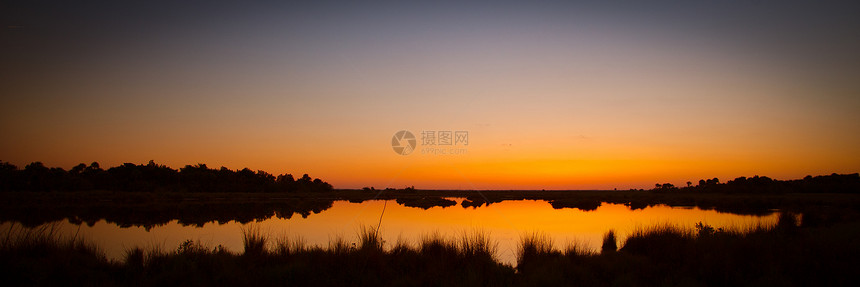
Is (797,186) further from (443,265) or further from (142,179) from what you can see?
(142,179)

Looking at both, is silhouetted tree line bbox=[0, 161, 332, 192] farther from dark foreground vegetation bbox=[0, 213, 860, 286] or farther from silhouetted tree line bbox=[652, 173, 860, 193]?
silhouetted tree line bbox=[652, 173, 860, 193]

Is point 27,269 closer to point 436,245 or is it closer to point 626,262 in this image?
point 436,245

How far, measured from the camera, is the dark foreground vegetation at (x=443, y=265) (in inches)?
287

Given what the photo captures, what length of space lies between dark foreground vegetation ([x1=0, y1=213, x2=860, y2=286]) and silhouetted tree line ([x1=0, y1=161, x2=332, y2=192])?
156 ft

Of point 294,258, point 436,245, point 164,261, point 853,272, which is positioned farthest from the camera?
point 436,245

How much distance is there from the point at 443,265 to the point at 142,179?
202ft

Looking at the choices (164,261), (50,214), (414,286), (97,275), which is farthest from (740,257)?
(50,214)

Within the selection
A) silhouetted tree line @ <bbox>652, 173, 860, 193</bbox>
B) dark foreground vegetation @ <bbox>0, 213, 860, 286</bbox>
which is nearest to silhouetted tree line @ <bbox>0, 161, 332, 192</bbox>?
dark foreground vegetation @ <bbox>0, 213, 860, 286</bbox>

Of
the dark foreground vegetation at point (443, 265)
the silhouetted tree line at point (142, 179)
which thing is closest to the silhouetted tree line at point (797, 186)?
the dark foreground vegetation at point (443, 265)

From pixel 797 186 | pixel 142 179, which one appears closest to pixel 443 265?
pixel 142 179

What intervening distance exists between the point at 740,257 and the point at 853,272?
1.70 meters

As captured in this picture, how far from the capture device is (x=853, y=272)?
7.09m

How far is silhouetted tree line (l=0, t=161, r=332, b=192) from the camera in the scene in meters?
45.2

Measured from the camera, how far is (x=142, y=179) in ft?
186
